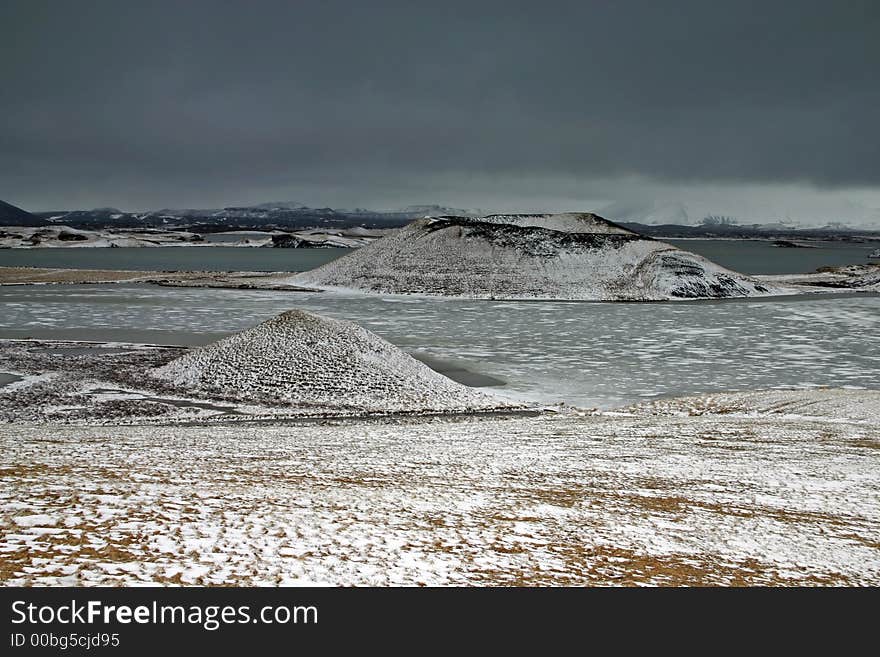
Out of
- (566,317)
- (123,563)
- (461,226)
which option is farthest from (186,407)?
(461,226)

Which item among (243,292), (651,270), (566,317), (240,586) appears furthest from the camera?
(651,270)

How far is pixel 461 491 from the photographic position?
409 inches

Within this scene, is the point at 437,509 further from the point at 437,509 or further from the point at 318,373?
the point at 318,373

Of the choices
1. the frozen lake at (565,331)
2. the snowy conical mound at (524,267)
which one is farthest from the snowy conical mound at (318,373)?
the snowy conical mound at (524,267)

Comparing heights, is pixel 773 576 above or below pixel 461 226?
below

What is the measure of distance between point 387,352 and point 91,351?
11032 millimetres

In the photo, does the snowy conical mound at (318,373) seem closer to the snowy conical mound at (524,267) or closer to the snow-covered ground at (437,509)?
the snow-covered ground at (437,509)

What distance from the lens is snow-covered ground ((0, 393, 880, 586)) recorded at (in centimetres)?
688

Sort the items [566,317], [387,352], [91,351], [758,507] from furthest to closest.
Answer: [566,317], [91,351], [387,352], [758,507]

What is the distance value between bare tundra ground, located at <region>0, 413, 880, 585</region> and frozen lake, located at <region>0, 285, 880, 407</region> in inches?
316

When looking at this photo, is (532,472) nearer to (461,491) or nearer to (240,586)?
(461,491)

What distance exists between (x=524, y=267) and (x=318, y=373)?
45.5 m

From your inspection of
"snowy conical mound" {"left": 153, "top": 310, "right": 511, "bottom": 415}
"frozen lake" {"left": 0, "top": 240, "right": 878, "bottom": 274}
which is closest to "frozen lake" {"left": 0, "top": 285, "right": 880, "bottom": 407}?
"snowy conical mound" {"left": 153, "top": 310, "right": 511, "bottom": 415}

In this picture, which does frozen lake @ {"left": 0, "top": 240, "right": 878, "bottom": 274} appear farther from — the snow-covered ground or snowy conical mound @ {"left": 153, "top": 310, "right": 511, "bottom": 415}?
the snow-covered ground
